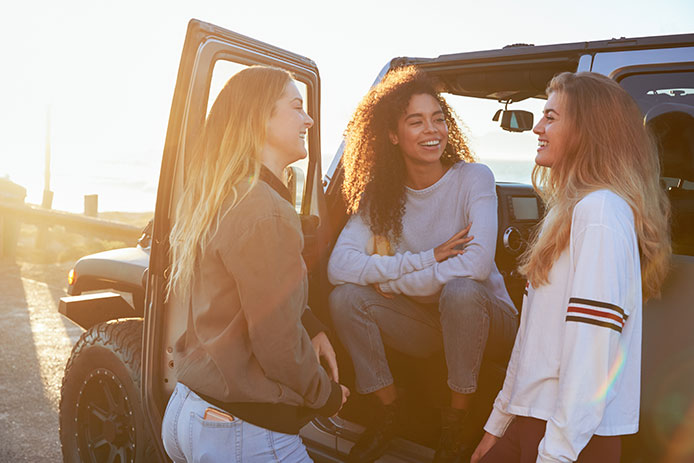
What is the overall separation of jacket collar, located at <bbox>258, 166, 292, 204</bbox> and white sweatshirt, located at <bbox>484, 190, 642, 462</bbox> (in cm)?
85

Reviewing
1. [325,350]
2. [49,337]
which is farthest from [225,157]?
[49,337]

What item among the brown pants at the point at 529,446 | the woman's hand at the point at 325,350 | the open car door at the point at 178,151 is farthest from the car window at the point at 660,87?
the open car door at the point at 178,151

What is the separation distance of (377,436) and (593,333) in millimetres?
1317

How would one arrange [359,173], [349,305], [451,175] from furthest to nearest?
[359,173] < [451,175] < [349,305]

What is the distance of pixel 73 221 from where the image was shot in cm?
920

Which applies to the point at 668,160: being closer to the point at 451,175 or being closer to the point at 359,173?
the point at 451,175

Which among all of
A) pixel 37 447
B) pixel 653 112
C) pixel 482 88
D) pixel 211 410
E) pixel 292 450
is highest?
pixel 482 88

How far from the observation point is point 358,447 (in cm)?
275

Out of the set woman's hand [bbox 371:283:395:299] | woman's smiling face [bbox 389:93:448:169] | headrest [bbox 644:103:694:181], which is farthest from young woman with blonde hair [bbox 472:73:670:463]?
woman's smiling face [bbox 389:93:448:169]

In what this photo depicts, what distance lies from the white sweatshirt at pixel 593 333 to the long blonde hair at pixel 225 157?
0.95 meters

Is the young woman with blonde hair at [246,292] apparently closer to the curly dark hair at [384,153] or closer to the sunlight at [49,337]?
the curly dark hair at [384,153]

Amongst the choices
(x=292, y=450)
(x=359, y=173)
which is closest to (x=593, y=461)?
(x=292, y=450)

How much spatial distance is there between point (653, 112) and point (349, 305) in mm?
1464

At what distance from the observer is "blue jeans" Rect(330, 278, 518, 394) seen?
2676mm
